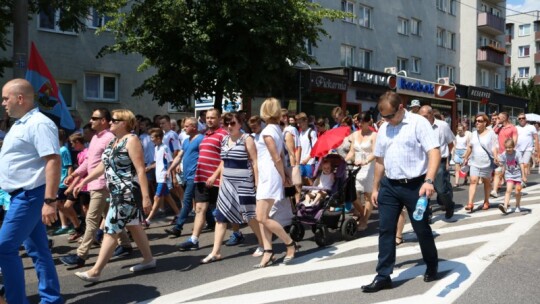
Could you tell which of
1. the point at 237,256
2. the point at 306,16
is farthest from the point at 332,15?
the point at 237,256

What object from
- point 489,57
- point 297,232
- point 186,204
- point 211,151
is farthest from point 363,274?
point 489,57

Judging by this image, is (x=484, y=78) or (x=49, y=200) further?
(x=484, y=78)

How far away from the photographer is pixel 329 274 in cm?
607

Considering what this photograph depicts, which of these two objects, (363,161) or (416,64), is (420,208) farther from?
(416,64)

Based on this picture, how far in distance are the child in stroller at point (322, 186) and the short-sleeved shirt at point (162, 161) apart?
291 centimetres

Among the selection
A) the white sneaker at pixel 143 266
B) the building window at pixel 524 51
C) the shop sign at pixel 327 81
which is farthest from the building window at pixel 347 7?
the building window at pixel 524 51

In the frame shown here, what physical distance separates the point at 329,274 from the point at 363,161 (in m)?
2.85

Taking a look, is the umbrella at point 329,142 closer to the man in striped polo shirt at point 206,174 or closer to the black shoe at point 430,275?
the man in striped polo shirt at point 206,174

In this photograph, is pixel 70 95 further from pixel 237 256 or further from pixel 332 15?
pixel 237 256

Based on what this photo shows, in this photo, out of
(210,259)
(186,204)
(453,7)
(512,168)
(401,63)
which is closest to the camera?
(210,259)

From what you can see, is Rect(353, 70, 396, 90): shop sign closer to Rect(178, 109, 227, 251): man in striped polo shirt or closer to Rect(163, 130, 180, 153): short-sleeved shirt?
Rect(163, 130, 180, 153): short-sleeved shirt

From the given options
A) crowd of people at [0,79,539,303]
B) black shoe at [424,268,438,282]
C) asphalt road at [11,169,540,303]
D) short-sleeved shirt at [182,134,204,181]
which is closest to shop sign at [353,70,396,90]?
crowd of people at [0,79,539,303]

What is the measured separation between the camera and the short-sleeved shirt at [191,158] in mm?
8555

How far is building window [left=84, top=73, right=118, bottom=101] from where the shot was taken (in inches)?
823
